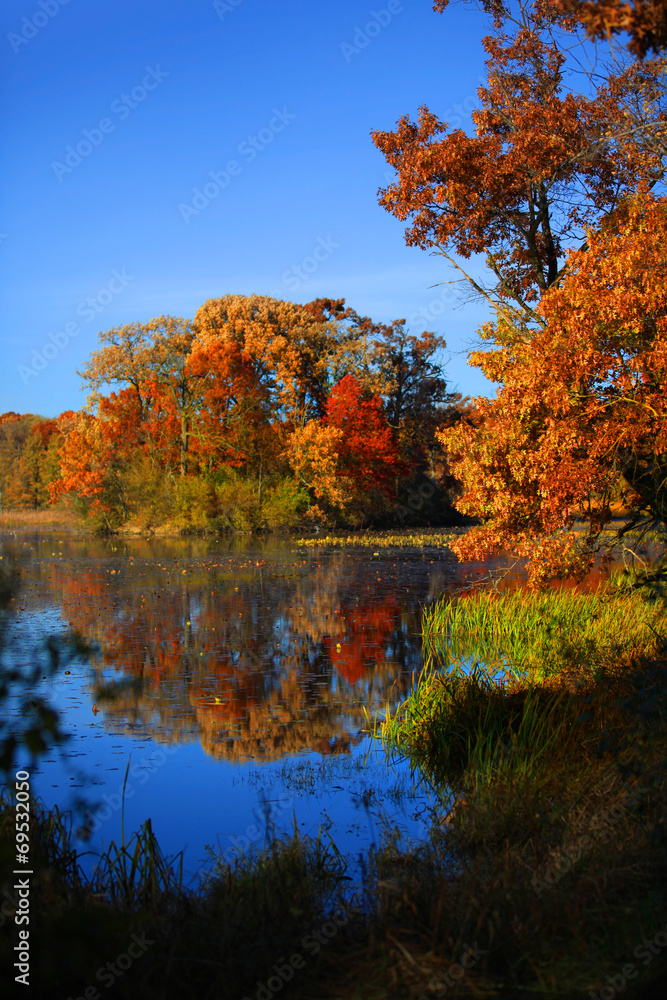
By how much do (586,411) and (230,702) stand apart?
5101mm

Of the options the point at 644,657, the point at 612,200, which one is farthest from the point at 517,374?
the point at 612,200

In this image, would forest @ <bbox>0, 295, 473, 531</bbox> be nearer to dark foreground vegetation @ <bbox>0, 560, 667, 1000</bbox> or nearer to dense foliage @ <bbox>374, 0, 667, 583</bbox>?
dense foliage @ <bbox>374, 0, 667, 583</bbox>

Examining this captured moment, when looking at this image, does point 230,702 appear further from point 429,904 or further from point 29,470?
point 29,470

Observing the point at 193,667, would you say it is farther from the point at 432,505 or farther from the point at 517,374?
the point at 432,505

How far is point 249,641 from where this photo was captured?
12820 millimetres

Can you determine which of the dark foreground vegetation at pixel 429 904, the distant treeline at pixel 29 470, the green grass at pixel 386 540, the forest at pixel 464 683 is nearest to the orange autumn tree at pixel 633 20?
the forest at pixel 464 683

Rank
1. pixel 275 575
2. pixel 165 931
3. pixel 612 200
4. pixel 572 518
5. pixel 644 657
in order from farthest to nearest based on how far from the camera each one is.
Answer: pixel 275 575 → pixel 612 200 → pixel 572 518 → pixel 644 657 → pixel 165 931

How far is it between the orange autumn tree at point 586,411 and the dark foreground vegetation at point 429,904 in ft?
12.2

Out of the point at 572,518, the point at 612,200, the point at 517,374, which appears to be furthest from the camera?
the point at 612,200

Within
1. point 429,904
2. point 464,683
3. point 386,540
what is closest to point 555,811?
point 429,904

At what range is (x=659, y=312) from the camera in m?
9.09

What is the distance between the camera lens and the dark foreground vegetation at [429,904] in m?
3.24

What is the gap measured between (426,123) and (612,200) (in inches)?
123

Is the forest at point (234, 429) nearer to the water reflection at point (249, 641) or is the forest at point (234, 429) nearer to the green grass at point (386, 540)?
the green grass at point (386, 540)
